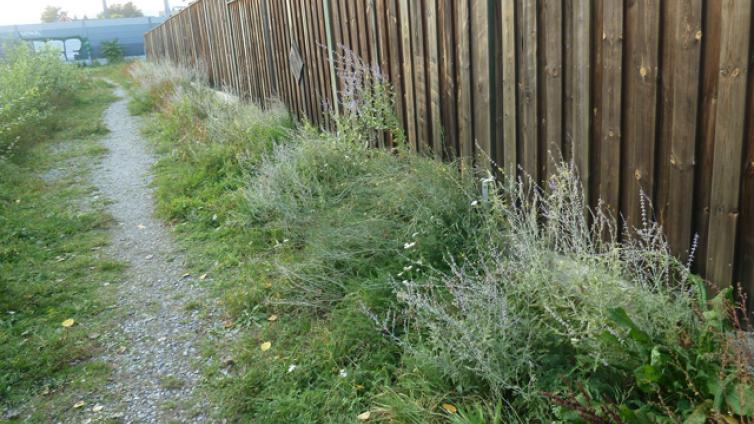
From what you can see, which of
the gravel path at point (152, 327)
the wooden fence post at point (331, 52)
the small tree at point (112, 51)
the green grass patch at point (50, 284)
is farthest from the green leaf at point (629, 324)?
the small tree at point (112, 51)

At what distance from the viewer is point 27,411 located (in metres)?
3.34

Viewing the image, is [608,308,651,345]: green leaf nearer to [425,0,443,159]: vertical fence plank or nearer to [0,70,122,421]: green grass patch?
[425,0,443,159]: vertical fence plank

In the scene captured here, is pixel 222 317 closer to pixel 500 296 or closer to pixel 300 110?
pixel 500 296

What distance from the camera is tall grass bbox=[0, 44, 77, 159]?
1094 cm

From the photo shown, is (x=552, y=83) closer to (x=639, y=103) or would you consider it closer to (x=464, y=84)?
(x=639, y=103)

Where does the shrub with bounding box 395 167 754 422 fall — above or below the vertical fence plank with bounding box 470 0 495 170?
below

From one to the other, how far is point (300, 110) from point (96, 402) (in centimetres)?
553

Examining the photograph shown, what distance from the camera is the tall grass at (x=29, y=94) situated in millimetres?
10938

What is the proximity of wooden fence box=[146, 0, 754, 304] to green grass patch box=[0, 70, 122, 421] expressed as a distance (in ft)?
9.13

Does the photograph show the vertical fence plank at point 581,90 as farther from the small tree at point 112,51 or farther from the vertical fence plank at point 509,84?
the small tree at point 112,51

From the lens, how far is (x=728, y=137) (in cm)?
244

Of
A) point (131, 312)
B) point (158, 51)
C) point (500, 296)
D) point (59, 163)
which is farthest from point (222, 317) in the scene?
point (158, 51)

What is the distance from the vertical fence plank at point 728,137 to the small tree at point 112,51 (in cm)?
4513

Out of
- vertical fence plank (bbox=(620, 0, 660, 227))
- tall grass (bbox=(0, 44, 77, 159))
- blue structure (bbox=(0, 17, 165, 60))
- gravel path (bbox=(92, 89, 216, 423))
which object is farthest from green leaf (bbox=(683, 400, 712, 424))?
blue structure (bbox=(0, 17, 165, 60))
